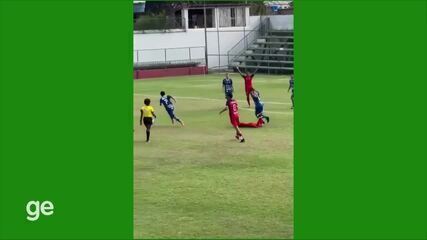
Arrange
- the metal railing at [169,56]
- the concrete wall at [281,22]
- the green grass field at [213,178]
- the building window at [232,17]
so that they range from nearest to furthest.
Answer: the green grass field at [213,178]
the metal railing at [169,56]
the building window at [232,17]
the concrete wall at [281,22]

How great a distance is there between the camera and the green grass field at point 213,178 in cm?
1073

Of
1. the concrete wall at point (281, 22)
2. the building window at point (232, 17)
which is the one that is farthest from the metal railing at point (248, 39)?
the building window at point (232, 17)

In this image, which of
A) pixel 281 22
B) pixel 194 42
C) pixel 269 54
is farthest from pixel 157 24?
pixel 281 22

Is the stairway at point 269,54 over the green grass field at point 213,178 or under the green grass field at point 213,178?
over

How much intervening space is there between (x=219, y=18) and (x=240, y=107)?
2169 cm

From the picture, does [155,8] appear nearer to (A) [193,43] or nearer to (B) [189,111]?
(A) [193,43]

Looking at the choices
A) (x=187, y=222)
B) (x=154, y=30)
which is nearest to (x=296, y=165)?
(x=187, y=222)

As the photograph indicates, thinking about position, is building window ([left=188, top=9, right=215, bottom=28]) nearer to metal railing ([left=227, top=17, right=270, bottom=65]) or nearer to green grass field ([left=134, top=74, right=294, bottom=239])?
metal railing ([left=227, top=17, right=270, bottom=65])

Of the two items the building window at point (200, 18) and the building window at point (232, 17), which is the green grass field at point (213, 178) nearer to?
the building window at point (200, 18)

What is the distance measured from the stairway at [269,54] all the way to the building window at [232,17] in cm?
162

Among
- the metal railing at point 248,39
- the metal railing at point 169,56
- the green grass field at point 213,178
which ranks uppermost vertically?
the metal railing at point 248,39

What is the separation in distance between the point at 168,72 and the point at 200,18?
4839 millimetres

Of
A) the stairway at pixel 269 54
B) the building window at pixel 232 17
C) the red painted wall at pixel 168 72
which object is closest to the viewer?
the red painted wall at pixel 168 72

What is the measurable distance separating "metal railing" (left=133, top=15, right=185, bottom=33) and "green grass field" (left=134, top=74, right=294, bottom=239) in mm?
20176
